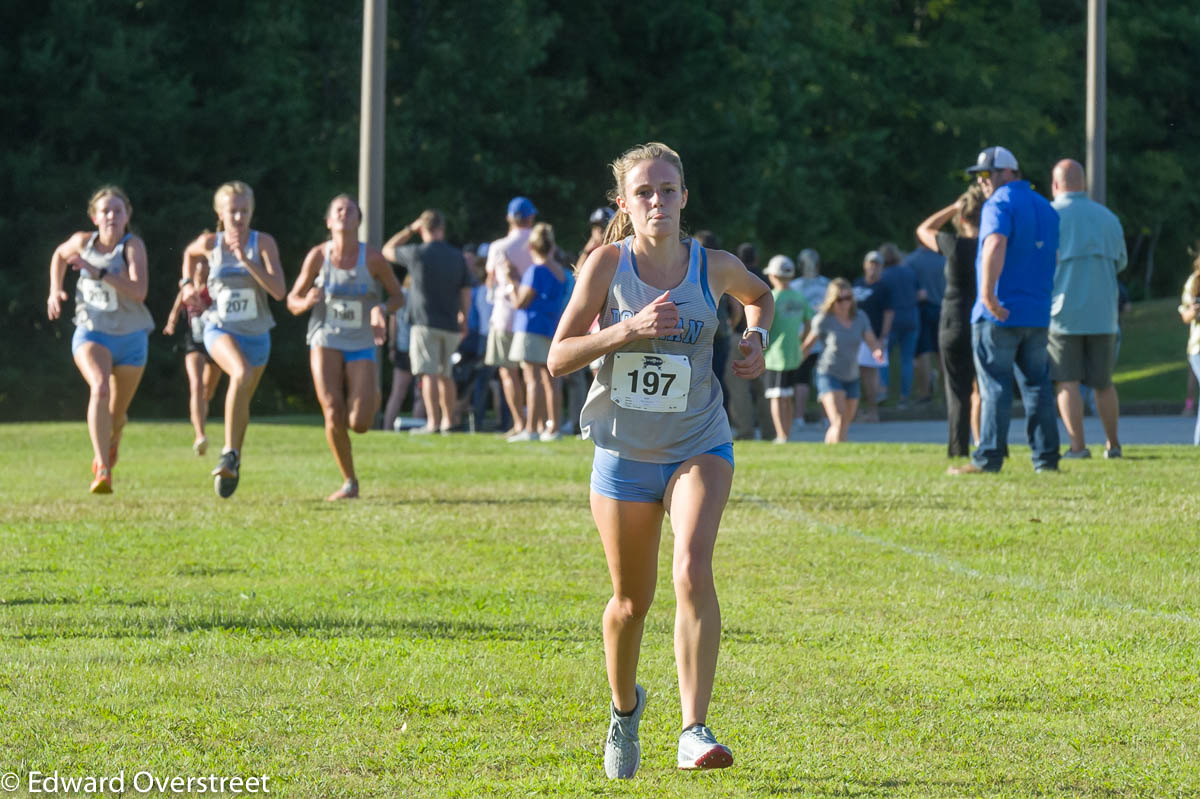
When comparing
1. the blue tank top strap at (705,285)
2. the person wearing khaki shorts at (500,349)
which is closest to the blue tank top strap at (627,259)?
the blue tank top strap at (705,285)

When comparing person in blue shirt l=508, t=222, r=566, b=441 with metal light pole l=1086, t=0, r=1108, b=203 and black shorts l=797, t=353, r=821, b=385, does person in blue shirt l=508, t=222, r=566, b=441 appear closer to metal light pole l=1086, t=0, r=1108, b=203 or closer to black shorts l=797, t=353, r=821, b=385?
black shorts l=797, t=353, r=821, b=385

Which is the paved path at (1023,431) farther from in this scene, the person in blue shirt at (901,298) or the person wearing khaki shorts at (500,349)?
the person wearing khaki shorts at (500,349)

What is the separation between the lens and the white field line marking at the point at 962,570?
26.9 ft

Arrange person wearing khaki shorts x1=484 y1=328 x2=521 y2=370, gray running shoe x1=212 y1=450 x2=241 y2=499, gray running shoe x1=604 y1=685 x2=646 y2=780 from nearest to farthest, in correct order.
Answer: gray running shoe x1=604 y1=685 x2=646 y2=780 → gray running shoe x1=212 y1=450 x2=241 y2=499 → person wearing khaki shorts x1=484 y1=328 x2=521 y2=370

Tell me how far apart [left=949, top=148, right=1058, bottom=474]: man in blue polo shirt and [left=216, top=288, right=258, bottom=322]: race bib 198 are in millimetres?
4858

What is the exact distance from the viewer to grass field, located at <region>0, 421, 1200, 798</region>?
18.5ft

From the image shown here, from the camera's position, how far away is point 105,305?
13.0m

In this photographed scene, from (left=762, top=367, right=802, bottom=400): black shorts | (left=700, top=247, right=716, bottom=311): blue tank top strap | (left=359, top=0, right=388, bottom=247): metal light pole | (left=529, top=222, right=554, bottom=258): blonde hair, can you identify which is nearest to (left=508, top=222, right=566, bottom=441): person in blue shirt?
(left=529, top=222, right=554, bottom=258): blonde hair

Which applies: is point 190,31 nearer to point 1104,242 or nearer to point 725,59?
point 725,59

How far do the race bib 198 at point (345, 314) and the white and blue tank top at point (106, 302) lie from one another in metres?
1.28

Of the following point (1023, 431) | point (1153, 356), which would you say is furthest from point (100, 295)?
point (1153, 356)

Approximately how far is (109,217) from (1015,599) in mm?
6943

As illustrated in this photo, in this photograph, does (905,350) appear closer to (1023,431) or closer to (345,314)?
(1023,431)

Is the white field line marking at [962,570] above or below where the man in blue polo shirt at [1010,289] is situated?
below
